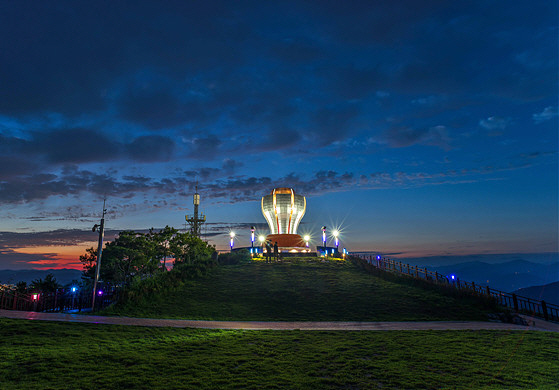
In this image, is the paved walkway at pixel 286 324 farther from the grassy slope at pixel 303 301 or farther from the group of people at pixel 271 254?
the group of people at pixel 271 254

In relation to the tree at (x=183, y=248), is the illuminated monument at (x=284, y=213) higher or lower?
higher

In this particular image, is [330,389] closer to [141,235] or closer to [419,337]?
[419,337]

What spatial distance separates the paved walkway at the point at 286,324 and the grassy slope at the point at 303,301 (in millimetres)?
1178

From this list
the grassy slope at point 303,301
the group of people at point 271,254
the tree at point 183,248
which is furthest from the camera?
the tree at point 183,248

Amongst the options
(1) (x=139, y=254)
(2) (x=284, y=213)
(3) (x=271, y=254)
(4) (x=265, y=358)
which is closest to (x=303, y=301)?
(4) (x=265, y=358)

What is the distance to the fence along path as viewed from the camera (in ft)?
55.0

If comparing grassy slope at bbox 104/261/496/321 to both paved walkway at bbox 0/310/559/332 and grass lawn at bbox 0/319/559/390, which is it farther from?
grass lawn at bbox 0/319/559/390

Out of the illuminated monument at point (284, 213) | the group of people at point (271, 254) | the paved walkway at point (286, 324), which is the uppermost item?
the illuminated monument at point (284, 213)

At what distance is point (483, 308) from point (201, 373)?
16100 millimetres

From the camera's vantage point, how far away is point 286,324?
14.0 metres

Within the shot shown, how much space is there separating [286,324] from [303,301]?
183 inches

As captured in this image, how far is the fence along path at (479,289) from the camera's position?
1675 centimetres

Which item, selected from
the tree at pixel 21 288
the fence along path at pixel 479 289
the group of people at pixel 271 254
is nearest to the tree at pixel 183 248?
the group of people at pixel 271 254

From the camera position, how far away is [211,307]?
56.3ft
